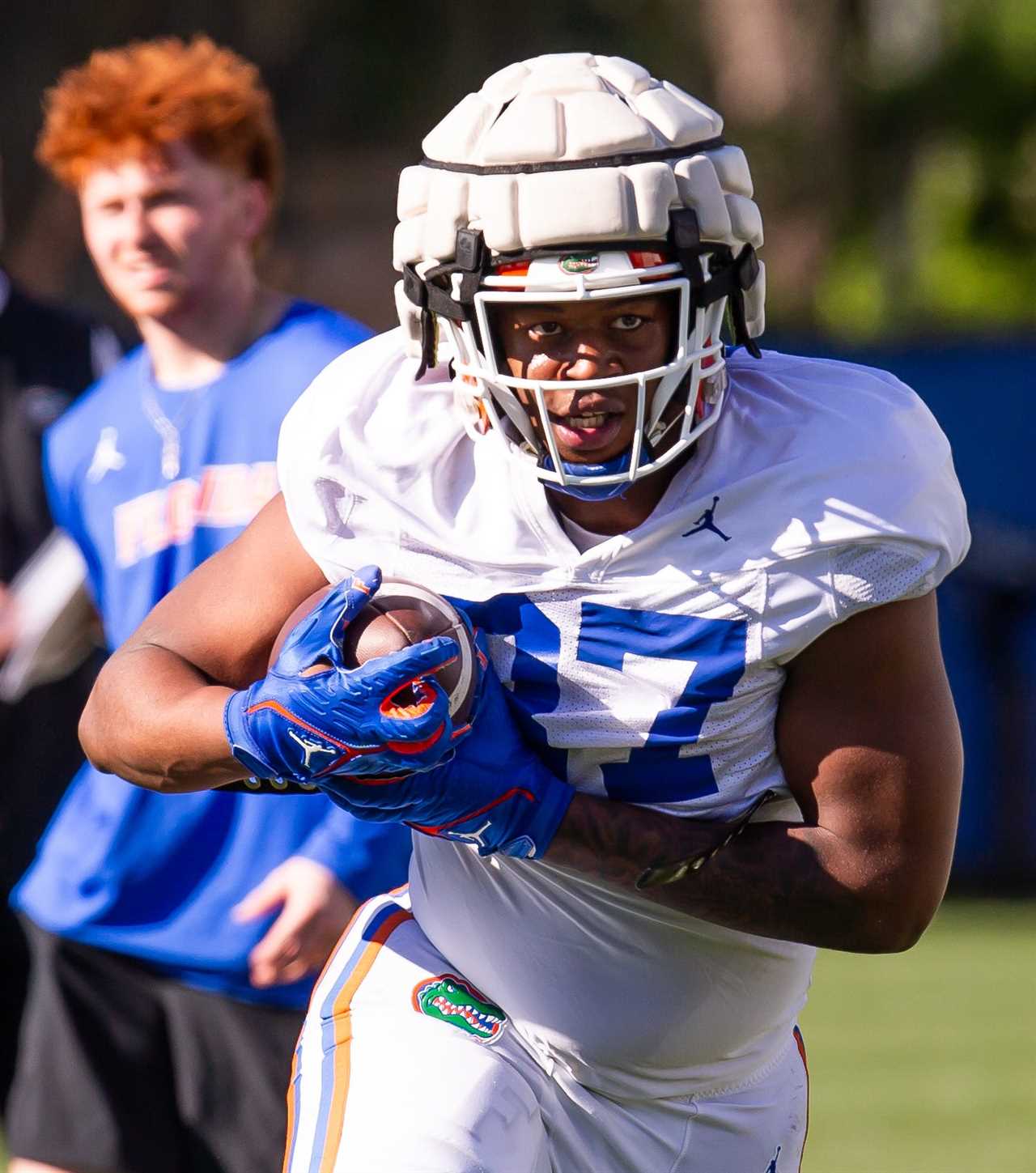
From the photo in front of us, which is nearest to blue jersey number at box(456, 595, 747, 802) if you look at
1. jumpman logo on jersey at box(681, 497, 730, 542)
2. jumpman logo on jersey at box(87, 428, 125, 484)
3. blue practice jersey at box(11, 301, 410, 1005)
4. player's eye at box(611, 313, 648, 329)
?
jumpman logo on jersey at box(681, 497, 730, 542)

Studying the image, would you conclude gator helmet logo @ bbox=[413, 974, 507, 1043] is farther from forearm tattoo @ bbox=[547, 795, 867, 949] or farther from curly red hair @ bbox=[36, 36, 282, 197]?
curly red hair @ bbox=[36, 36, 282, 197]

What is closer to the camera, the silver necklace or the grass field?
the silver necklace

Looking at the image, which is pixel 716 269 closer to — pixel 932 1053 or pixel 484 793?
pixel 484 793

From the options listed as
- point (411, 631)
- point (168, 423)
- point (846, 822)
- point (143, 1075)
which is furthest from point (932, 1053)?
point (411, 631)

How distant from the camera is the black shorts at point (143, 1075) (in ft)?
12.2

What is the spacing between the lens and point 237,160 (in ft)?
13.2

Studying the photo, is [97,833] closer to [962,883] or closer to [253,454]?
[253,454]

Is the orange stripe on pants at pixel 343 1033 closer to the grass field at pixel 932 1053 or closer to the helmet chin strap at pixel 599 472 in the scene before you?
the helmet chin strap at pixel 599 472

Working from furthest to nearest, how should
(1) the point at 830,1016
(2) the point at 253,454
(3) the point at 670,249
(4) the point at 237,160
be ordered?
(1) the point at 830,1016, (4) the point at 237,160, (2) the point at 253,454, (3) the point at 670,249

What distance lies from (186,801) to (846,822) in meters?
1.48

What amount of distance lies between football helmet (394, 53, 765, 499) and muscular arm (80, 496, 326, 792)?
33 cm

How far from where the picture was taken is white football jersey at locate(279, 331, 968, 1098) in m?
2.63

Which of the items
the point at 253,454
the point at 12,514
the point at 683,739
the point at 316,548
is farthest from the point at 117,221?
the point at 683,739

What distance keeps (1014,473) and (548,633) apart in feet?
21.4
